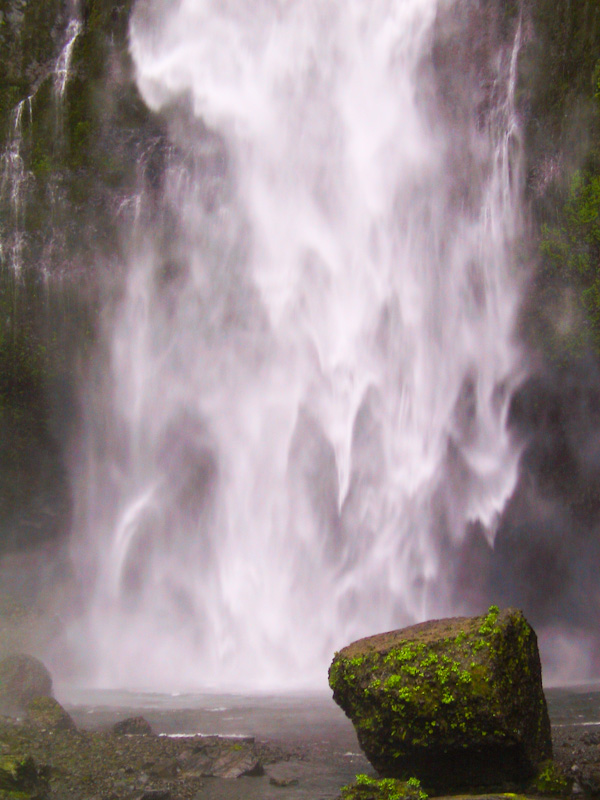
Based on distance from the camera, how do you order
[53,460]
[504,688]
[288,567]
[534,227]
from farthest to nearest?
[53,460] < [534,227] < [288,567] < [504,688]

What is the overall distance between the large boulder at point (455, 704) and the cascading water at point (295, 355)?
931 cm

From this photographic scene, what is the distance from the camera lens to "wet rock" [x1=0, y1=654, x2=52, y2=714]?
11.7 meters

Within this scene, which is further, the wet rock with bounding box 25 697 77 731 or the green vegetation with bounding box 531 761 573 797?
the wet rock with bounding box 25 697 77 731

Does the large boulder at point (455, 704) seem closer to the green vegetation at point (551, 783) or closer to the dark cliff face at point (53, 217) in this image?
the green vegetation at point (551, 783)

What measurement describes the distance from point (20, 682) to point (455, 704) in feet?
26.6

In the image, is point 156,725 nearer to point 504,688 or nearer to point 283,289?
point 504,688

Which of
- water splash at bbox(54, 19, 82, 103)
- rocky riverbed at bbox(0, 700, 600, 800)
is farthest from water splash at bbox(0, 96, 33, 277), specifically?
rocky riverbed at bbox(0, 700, 600, 800)

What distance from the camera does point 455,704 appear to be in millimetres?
6836

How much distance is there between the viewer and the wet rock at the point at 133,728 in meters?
10.3

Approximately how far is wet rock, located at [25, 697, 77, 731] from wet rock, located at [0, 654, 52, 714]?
628 millimetres

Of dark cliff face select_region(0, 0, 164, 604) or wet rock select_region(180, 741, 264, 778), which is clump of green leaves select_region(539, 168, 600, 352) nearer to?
dark cliff face select_region(0, 0, 164, 604)

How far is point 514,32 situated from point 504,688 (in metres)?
17.9

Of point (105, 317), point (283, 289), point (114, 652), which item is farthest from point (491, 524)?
point (105, 317)

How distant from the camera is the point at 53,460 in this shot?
20547mm
